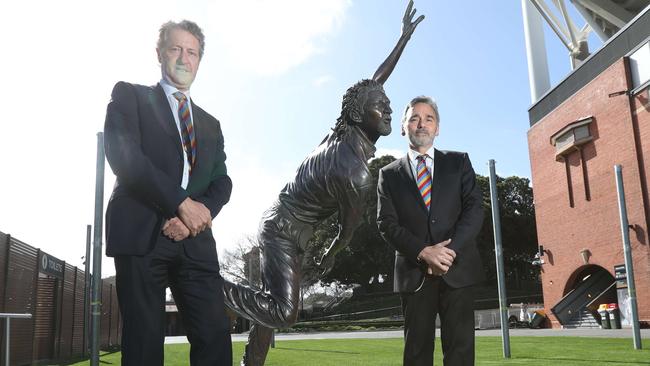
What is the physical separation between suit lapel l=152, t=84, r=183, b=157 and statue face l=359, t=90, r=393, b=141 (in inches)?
67.9

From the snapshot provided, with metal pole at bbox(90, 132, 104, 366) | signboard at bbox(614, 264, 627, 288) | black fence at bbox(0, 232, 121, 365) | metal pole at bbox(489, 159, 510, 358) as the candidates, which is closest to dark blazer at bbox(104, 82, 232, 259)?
metal pole at bbox(90, 132, 104, 366)

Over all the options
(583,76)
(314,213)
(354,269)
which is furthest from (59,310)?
(354,269)

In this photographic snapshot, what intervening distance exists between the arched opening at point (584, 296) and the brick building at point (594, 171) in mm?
48

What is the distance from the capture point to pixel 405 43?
448 cm

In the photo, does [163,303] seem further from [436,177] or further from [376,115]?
[376,115]

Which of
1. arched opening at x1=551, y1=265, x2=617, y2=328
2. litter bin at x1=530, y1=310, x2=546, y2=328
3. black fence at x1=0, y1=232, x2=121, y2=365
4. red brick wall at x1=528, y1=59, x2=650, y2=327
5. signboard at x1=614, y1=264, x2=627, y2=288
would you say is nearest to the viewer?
black fence at x1=0, y1=232, x2=121, y2=365

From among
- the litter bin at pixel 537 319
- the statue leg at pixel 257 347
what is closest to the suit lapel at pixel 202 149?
the statue leg at pixel 257 347

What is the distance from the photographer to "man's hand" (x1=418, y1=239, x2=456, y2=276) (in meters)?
3.27

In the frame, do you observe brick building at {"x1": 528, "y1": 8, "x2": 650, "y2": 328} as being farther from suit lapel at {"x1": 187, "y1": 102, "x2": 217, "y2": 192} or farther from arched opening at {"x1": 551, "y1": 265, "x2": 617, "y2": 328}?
suit lapel at {"x1": 187, "y1": 102, "x2": 217, "y2": 192}

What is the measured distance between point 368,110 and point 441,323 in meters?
1.54

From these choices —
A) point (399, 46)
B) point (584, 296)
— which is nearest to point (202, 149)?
point (399, 46)

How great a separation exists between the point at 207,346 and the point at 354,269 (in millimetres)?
46925

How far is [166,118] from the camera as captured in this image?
261 centimetres

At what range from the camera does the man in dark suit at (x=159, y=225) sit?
236 centimetres
